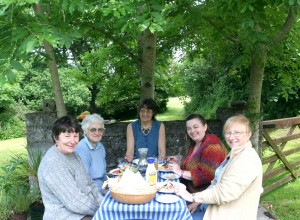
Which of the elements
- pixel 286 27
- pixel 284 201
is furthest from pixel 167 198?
pixel 284 201

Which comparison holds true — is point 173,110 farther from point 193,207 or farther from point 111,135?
point 193,207

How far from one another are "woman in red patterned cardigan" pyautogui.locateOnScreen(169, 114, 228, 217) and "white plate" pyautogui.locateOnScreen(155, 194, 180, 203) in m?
0.60

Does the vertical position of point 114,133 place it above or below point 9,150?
above

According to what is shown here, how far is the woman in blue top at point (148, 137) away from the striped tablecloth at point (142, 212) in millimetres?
1897

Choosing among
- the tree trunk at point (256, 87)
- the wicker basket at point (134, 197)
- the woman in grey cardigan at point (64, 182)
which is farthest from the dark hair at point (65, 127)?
the tree trunk at point (256, 87)

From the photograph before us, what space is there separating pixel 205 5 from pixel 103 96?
3376 millimetres

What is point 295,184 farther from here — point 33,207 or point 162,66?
point 33,207

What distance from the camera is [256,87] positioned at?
4715 mm

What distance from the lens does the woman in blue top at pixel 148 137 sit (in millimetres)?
4531

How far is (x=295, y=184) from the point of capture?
242 inches

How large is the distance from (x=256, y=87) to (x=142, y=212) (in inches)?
112

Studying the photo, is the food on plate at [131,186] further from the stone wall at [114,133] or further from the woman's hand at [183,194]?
the stone wall at [114,133]

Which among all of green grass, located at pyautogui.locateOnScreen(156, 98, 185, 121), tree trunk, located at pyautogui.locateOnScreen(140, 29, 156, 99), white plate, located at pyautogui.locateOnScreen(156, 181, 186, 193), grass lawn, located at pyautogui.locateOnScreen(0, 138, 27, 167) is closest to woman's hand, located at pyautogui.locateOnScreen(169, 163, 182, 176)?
white plate, located at pyautogui.locateOnScreen(156, 181, 186, 193)

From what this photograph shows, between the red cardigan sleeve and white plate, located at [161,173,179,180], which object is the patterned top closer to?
white plate, located at [161,173,179,180]
